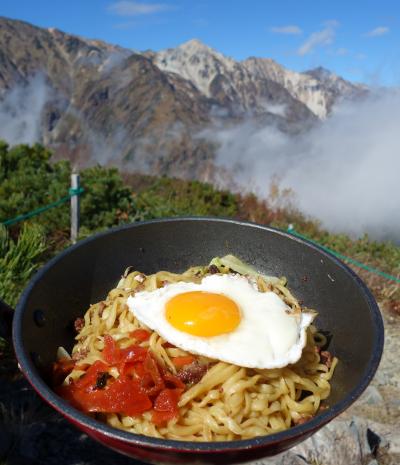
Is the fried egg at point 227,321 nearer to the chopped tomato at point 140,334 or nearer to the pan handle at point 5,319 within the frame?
the chopped tomato at point 140,334

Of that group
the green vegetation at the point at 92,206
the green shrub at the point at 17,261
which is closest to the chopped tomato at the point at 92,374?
the green shrub at the point at 17,261

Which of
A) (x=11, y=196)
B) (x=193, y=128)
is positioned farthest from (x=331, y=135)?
(x=11, y=196)

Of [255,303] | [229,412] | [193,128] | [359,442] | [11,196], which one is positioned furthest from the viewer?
[193,128]

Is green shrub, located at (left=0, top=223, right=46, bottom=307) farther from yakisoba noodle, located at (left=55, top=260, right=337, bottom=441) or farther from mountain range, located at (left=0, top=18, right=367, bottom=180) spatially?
mountain range, located at (left=0, top=18, right=367, bottom=180)

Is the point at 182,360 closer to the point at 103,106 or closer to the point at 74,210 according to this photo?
the point at 74,210

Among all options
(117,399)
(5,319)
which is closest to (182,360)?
(117,399)

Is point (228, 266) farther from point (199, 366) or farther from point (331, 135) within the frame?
point (331, 135)

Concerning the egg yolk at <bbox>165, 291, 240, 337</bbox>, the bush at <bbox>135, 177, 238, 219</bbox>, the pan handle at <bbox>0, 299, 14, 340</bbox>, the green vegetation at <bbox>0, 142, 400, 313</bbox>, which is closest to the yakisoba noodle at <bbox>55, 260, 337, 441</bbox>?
the egg yolk at <bbox>165, 291, 240, 337</bbox>
